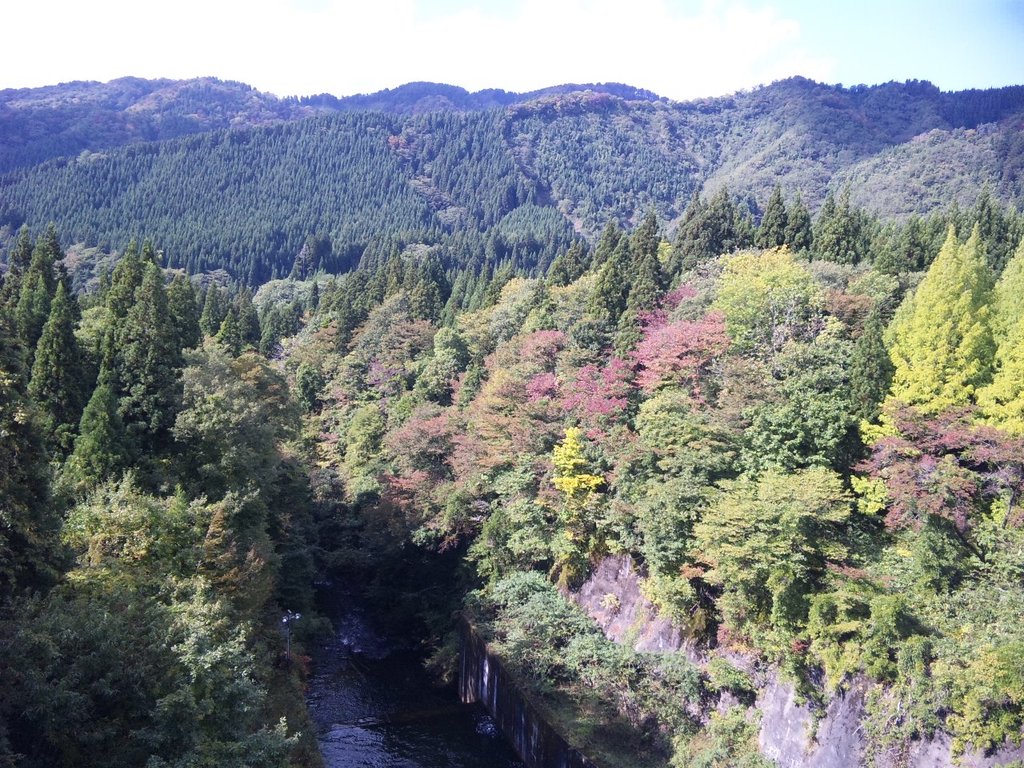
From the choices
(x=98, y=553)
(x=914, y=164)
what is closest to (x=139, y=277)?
(x=98, y=553)

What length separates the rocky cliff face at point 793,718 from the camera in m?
18.1

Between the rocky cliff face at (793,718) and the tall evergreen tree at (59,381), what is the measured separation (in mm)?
19939

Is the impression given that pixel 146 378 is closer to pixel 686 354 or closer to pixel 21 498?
pixel 21 498

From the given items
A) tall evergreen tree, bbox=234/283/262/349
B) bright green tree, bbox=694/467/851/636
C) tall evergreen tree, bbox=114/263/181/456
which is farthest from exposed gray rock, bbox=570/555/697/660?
tall evergreen tree, bbox=234/283/262/349

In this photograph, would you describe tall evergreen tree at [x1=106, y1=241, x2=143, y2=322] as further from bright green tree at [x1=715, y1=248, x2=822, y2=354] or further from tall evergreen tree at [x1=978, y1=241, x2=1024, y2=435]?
tall evergreen tree at [x1=978, y1=241, x2=1024, y2=435]

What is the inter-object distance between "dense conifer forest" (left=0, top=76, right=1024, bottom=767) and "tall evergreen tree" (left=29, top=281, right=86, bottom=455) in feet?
0.35

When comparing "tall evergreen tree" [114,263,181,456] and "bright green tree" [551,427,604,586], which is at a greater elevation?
"tall evergreen tree" [114,263,181,456]

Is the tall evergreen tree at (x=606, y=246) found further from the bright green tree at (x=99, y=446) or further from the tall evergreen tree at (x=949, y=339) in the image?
the bright green tree at (x=99, y=446)

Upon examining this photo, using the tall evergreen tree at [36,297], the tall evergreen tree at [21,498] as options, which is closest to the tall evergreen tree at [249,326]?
the tall evergreen tree at [36,297]

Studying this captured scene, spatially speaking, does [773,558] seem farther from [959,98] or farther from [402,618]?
[959,98]

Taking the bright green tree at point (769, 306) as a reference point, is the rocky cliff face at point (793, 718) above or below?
below

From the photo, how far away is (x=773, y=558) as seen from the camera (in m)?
21.4

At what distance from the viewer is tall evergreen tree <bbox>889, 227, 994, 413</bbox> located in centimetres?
2297

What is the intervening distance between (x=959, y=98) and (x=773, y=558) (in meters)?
190
